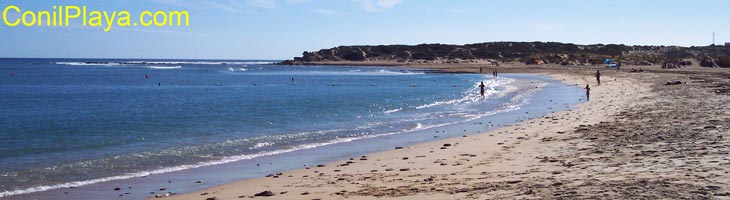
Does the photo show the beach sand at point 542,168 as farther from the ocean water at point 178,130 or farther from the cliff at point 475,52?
the cliff at point 475,52

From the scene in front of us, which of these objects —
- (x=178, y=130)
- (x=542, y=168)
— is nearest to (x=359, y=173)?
(x=542, y=168)

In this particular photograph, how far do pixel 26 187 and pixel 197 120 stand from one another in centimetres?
1300

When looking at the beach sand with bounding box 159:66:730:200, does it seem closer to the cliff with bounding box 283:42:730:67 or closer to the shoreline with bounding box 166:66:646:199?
the shoreline with bounding box 166:66:646:199

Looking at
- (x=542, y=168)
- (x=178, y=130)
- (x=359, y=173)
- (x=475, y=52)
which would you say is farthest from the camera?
(x=475, y=52)

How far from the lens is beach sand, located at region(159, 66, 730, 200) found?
311 inches

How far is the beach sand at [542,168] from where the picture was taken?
7.90 m

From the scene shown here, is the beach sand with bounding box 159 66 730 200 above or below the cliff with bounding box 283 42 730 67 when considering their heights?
below

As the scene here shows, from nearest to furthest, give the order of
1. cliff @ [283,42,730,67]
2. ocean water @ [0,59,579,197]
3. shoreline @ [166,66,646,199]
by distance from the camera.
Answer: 1. shoreline @ [166,66,646,199]
2. ocean water @ [0,59,579,197]
3. cliff @ [283,42,730,67]

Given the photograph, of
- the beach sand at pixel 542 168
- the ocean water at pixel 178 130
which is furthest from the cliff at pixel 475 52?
the beach sand at pixel 542 168

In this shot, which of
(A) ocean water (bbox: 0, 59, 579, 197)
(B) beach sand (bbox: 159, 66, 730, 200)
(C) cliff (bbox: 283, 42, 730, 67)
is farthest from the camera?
(C) cliff (bbox: 283, 42, 730, 67)

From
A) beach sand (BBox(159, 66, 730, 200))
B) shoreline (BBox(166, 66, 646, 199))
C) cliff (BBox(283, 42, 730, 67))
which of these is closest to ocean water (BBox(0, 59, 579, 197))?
shoreline (BBox(166, 66, 646, 199))

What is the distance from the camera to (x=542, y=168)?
10.3 metres

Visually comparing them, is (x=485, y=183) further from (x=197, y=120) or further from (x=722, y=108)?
(x=197, y=120)

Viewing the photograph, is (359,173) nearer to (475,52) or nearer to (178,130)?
(178,130)
